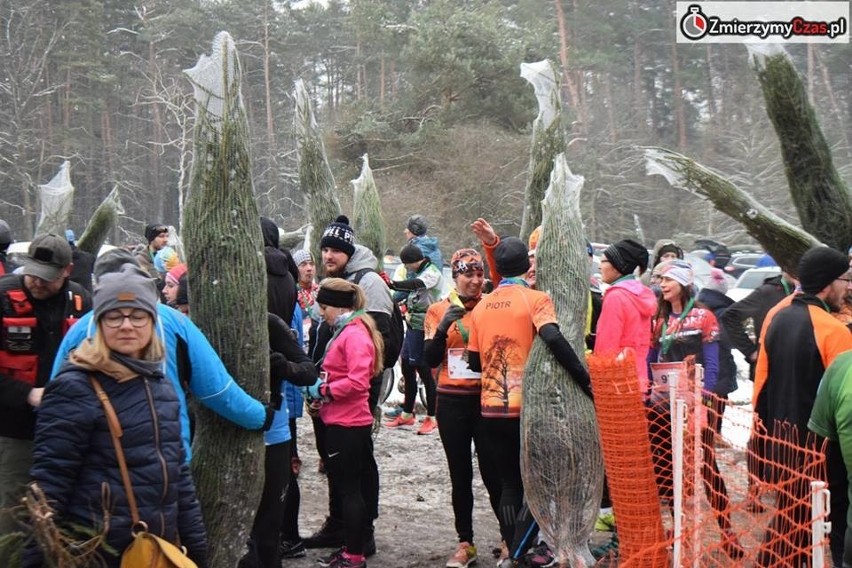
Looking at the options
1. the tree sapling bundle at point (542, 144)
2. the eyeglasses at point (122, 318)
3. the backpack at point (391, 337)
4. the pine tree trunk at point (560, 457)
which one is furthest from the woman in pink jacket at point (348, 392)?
the eyeglasses at point (122, 318)

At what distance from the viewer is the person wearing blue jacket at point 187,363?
3.44 meters

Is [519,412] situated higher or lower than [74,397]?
lower

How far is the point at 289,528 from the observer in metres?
5.78

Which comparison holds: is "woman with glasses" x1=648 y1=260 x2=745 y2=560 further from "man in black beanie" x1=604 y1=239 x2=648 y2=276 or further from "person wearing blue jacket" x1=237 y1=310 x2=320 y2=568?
"person wearing blue jacket" x1=237 y1=310 x2=320 y2=568

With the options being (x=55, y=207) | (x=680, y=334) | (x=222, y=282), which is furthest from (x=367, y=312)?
(x=55, y=207)

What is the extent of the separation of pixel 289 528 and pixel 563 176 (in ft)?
9.23

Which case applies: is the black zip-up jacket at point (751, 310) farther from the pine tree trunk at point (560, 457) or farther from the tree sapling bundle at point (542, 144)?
the pine tree trunk at point (560, 457)

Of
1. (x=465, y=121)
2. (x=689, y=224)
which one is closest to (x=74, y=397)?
(x=465, y=121)

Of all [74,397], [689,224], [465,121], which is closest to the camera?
[74,397]

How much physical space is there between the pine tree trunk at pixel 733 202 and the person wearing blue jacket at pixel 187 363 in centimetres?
301

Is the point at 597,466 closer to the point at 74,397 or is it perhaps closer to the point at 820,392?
the point at 820,392

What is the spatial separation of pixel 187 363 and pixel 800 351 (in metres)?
2.91

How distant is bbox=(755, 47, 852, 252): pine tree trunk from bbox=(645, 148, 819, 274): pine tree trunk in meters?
0.34

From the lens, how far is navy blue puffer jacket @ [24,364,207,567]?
2.89 meters
